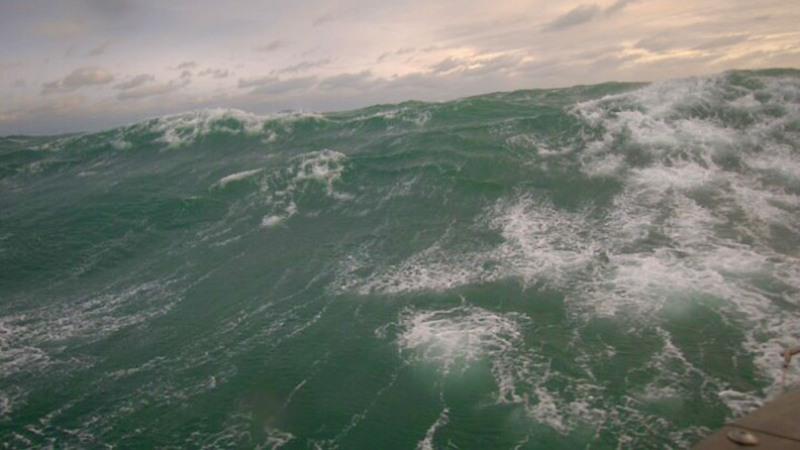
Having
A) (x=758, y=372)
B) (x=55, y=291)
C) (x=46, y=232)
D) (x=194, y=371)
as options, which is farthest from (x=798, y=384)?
(x=46, y=232)

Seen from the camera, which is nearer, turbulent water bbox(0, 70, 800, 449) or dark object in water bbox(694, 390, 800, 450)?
dark object in water bbox(694, 390, 800, 450)

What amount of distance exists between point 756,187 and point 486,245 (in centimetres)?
1281

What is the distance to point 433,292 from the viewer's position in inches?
606

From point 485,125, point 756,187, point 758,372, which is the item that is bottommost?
point 758,372

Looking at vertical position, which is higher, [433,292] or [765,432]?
[765,432]

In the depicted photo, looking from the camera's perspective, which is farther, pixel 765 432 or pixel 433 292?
pixel 433 292

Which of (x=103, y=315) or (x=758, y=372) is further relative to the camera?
(x=103, y=315)

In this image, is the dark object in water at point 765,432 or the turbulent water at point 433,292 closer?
Answer: the dark object in water at point 765,432

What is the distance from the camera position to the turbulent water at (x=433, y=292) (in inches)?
409

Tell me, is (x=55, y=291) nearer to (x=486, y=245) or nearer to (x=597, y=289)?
(x=486, y=245)

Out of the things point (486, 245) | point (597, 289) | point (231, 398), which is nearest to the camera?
point (231, 398)

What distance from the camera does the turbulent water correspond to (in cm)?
1040

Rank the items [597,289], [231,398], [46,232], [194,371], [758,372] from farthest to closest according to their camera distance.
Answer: [46,232] < [597,289] < [194,371] < [231,398] < [758,372]

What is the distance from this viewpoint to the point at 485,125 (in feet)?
116
